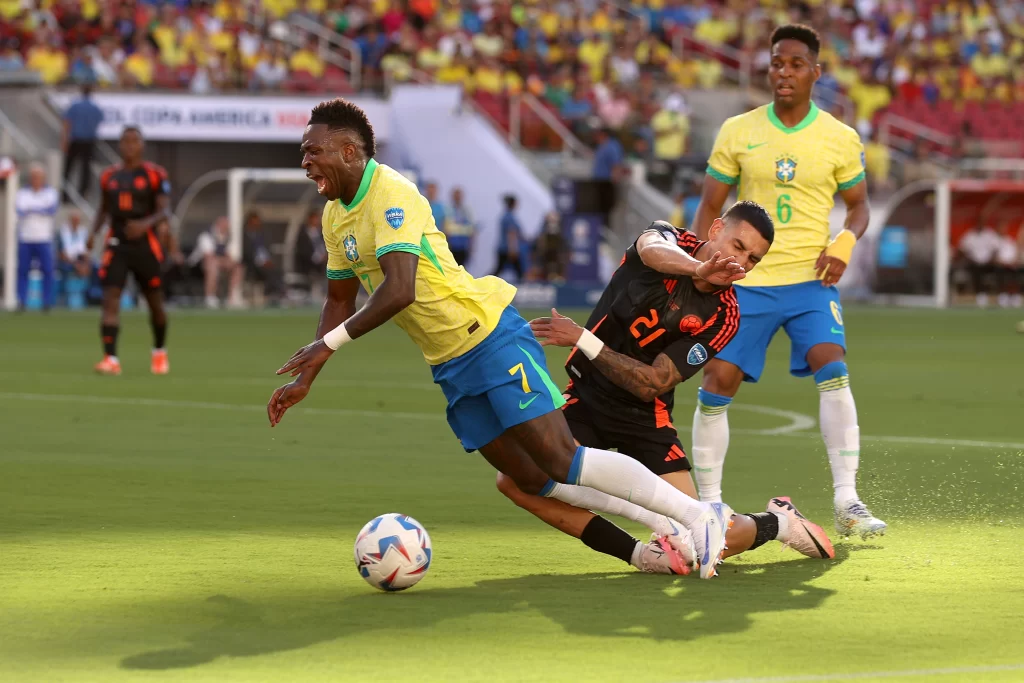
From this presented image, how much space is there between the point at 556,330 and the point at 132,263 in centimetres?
1002

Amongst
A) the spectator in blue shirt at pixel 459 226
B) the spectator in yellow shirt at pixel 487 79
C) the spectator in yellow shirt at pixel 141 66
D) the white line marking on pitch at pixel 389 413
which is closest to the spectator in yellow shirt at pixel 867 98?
the spectator in yellow shirt at pixel 487 79

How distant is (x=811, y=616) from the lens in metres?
5.71

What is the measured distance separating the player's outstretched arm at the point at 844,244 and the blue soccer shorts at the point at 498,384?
206cm

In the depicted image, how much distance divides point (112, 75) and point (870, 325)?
1413 centimetres

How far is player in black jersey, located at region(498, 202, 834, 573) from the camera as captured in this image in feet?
21.1

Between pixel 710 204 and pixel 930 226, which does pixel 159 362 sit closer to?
pixel 710 204

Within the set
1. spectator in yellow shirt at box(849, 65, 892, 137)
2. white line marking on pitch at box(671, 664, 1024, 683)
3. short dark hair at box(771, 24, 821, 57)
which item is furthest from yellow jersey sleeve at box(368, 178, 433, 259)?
spectator in yellow shirt at box(849, 65, 892, 137)

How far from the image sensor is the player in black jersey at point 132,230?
15.4m

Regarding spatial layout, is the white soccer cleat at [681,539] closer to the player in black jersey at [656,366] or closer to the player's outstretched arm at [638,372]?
the player in black jersey at [656,366]

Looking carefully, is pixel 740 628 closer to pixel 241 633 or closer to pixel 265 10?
pixel 241 633

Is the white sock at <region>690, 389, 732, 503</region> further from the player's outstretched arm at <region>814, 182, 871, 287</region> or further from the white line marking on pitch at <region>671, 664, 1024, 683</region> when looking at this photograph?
the white line marking on pitch at <region>671, 664, 1024, 683</region>

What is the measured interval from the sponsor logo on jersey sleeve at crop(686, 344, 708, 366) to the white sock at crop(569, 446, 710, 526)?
48cm

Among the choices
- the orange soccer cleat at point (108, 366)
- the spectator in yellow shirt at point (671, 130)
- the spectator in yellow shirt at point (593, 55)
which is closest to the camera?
A: the orange soccer cleat at point (108, 366)

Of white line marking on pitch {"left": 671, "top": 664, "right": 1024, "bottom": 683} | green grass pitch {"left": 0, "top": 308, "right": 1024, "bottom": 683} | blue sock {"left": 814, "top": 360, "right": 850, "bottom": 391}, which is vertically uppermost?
blue sock {"left": 814, "top": 360, "right": 850, "bottom": 391}
